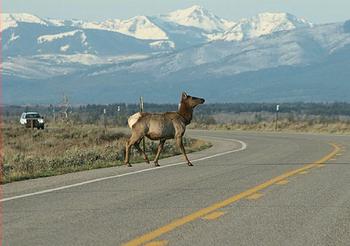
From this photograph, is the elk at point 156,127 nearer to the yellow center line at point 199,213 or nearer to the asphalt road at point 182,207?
the asphalt road at point 182,207

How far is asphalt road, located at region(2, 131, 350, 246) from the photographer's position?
9.33 m

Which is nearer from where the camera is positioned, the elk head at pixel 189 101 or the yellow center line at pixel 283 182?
the yellow center line at pixel 283 182

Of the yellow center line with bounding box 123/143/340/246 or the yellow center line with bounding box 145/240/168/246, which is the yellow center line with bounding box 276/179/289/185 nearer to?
the yellow center line with bounding box 123/143/340/246

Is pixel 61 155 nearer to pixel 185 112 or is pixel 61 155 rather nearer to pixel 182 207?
pixel 185 112

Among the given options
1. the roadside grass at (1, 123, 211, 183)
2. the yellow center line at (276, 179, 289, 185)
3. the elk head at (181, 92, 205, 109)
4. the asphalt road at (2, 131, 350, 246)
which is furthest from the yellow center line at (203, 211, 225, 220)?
the elk head at (181, 92, 205, 109)

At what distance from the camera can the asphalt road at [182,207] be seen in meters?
9.33

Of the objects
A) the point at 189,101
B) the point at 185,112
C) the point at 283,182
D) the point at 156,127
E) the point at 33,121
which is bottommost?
the point at 33,121

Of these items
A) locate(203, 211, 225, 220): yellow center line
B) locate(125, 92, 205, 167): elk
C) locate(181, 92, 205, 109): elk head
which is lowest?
locate(203, 211, 225, 220): yellow center line

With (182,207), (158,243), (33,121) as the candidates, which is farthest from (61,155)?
(33,121)

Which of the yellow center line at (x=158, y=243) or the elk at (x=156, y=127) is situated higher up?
the elk at (x=156, y=127)

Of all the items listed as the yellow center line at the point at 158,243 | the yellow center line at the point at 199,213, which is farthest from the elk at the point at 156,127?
the yellow center line at the point at 158,243

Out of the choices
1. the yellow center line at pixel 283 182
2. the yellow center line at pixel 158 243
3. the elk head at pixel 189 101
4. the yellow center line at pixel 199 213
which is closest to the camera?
the yellow center line at pixel 158 243

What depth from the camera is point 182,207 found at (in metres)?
11.7

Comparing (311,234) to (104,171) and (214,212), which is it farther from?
(104,171)
